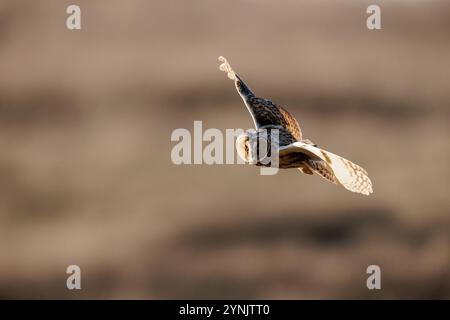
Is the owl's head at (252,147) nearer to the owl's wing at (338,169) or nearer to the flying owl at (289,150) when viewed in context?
the flying owl at (289,150)

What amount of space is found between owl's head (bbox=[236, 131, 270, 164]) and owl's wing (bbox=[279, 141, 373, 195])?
1.07 feet

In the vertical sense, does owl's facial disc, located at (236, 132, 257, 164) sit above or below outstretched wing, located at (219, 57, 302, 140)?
below

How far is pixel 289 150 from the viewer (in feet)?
38.5

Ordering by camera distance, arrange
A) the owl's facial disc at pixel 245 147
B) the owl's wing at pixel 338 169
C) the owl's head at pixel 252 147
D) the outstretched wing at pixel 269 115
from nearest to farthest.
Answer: the owl's wing at pixel 338 169 → the owl's head at pixel 252 147 → the owl's facial disc at pixel 245 147 → the outstretched wing at pixel 269 115

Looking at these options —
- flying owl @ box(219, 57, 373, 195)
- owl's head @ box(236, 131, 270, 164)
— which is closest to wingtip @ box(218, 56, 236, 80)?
flying owl @ box(219, 57, 373, 195)

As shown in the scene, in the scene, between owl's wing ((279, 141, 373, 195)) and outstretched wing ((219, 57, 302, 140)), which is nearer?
owl's wing ((279, 141, 373, 195))

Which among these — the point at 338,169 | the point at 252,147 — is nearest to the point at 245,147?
the point at 252,147

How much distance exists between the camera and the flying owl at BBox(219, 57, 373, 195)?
35.7 feet

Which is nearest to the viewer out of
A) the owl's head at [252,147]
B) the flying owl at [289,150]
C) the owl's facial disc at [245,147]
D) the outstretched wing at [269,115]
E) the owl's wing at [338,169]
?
the owl's wing at [338,169]

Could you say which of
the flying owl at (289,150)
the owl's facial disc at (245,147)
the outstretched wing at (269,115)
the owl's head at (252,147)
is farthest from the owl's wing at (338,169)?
the outstretched wing at (269,115)

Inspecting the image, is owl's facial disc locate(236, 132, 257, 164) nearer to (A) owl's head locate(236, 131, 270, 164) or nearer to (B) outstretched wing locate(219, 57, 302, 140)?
(A) owl's head locate(236, 131, 270, 164)

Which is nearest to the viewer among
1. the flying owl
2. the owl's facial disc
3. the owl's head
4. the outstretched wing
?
the flying owl

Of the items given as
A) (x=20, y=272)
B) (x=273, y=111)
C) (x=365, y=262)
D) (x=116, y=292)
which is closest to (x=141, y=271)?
(x=116, y=292)

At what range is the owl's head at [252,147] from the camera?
12031 mm
